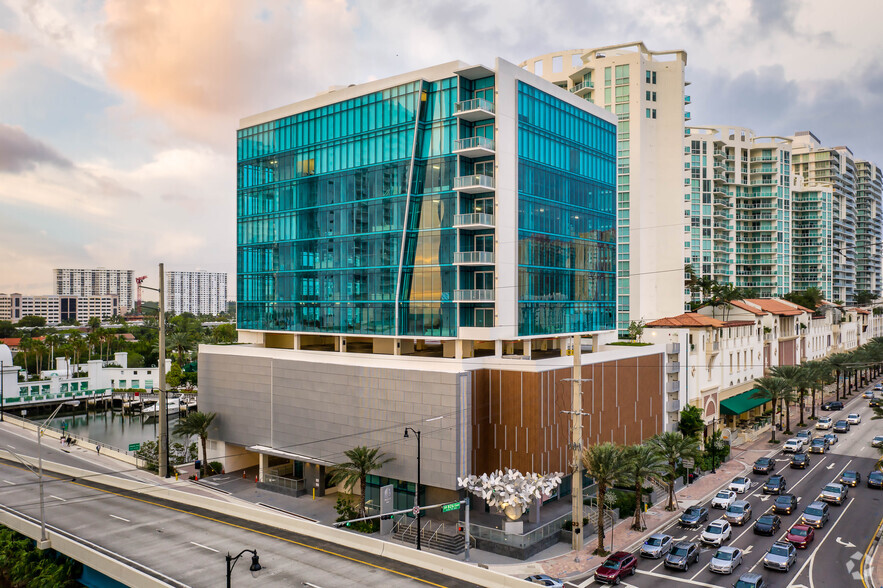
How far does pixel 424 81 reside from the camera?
53.0 metres

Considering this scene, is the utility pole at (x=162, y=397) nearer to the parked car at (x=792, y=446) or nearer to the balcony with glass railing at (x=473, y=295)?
the balcony with glass railing at (x=473, y=295)

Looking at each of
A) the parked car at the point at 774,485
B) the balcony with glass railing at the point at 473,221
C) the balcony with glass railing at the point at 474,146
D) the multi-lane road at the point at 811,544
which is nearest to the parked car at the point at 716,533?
the multi-lane road at the point at 811,544

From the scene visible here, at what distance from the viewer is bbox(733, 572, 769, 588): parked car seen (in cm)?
3462

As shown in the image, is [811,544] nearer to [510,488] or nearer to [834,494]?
[834,494]

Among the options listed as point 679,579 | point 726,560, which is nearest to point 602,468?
point 679,579

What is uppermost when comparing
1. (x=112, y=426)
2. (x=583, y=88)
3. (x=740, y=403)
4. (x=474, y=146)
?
(x=583, y=88)

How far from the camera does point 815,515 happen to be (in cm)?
4719

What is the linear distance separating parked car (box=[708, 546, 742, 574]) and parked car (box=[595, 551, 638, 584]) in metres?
4.86

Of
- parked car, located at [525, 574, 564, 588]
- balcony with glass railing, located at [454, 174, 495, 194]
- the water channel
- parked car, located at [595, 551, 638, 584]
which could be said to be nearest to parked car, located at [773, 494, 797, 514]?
parked car, located at [595, 551, 638, 584]

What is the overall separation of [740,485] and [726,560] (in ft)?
64.4

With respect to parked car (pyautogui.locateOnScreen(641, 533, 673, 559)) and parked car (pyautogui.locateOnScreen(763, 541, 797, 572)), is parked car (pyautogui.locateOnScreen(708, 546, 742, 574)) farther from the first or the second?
parked car (pyautogui.locateOnScreen(641, 533, 673, 559))

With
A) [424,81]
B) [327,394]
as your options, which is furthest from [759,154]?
[327,394]

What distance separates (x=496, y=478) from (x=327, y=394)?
17.6 metres

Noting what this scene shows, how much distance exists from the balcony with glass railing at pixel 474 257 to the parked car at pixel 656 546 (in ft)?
78.0
